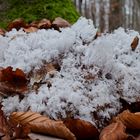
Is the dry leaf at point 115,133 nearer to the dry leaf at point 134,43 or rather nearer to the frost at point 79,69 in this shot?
the frost at point 79,69

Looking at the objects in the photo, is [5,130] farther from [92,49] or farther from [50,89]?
[92,49]

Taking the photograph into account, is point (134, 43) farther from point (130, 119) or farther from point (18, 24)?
point (18, 24)

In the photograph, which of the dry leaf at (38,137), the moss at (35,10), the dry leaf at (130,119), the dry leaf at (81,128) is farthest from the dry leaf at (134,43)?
the moss at (35,10)

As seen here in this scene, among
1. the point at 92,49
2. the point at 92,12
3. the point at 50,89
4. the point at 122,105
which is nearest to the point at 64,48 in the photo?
the point at 92,49

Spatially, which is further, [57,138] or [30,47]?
[30,47]

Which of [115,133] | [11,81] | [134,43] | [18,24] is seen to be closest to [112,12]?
[18,24]

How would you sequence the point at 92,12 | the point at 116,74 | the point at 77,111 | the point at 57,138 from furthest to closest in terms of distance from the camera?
the point at 92,12 < the point at 116,74 < the point at 77,111 < the point at 57,138
